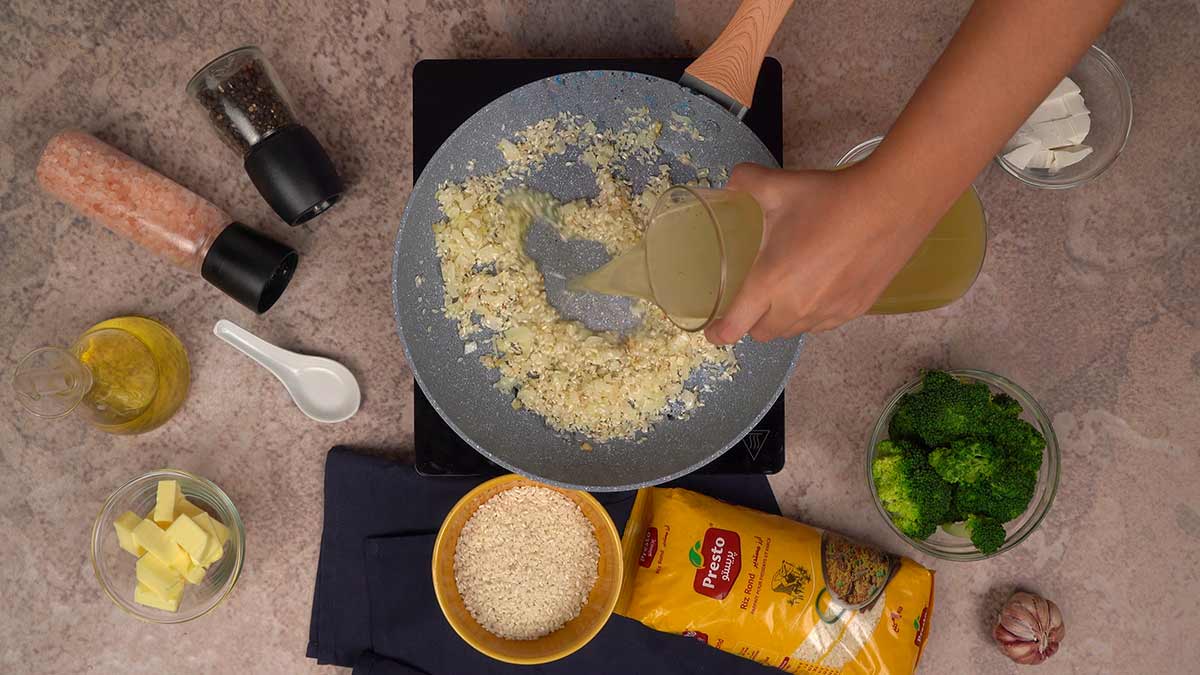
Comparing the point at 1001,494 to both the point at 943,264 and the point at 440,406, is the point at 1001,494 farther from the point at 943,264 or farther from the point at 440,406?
the point at 440,406

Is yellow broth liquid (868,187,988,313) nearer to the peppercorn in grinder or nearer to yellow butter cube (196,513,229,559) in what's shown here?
the peppercorn in grinder

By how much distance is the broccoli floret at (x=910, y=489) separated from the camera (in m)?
1.02

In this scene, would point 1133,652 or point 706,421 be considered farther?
point 1133,652

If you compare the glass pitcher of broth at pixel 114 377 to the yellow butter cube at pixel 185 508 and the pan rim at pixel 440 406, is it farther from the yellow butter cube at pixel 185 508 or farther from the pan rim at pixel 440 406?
the pan rim at pixel 440 406

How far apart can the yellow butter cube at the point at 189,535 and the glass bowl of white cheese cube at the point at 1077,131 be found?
1237 millimetres

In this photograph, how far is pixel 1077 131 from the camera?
1.06 metres

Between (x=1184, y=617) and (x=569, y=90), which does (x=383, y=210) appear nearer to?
(x=569, y=90)

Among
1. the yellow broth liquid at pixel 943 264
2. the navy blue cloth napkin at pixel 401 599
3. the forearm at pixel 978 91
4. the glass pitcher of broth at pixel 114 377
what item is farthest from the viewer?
the navy blue cloth napkin at pixel 401 599

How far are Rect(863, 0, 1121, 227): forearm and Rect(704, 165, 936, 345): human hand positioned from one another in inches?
0.8

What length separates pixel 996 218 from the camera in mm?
1132

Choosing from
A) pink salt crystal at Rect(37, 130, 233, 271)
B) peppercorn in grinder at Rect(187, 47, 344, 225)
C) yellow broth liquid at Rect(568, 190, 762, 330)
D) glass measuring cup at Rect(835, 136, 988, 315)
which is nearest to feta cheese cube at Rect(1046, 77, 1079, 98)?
glass measuring cup at Rect(835, 136, 988, 315)

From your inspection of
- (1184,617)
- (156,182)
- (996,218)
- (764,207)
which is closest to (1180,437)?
(1184,617)

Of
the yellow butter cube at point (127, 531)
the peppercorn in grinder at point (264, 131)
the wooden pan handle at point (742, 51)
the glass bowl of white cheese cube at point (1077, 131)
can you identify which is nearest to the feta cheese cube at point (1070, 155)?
the glass bowl of white cheese cube at point (1077, 131)

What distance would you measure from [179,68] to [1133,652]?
1672mm
